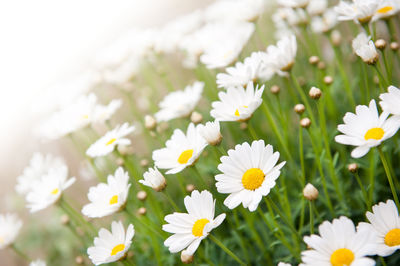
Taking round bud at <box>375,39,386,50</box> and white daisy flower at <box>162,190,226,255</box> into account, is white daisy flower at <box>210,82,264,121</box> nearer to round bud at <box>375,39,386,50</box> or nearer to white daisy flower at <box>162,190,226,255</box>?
white daisy flower at <box>162,190,226,255</box>

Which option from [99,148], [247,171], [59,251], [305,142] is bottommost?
[59,251]

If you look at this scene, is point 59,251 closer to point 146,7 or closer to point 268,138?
point 268,138

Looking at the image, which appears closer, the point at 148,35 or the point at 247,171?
the point at 247,171

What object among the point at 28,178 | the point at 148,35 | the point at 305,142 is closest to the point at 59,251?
the point at 28,178

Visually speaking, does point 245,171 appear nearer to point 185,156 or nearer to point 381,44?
point 185,156

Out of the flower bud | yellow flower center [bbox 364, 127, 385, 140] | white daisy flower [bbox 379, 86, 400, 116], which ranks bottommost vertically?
the flower bud

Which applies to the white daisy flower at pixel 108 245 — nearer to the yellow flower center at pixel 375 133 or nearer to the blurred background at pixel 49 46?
the yellow flower center at pixel 375 133

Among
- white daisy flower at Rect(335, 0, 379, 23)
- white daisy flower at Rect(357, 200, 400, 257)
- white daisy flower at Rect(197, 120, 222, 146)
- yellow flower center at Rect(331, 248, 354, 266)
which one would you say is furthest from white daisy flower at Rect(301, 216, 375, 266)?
white daisy flower at Rect(335, 0, 379, 23)
